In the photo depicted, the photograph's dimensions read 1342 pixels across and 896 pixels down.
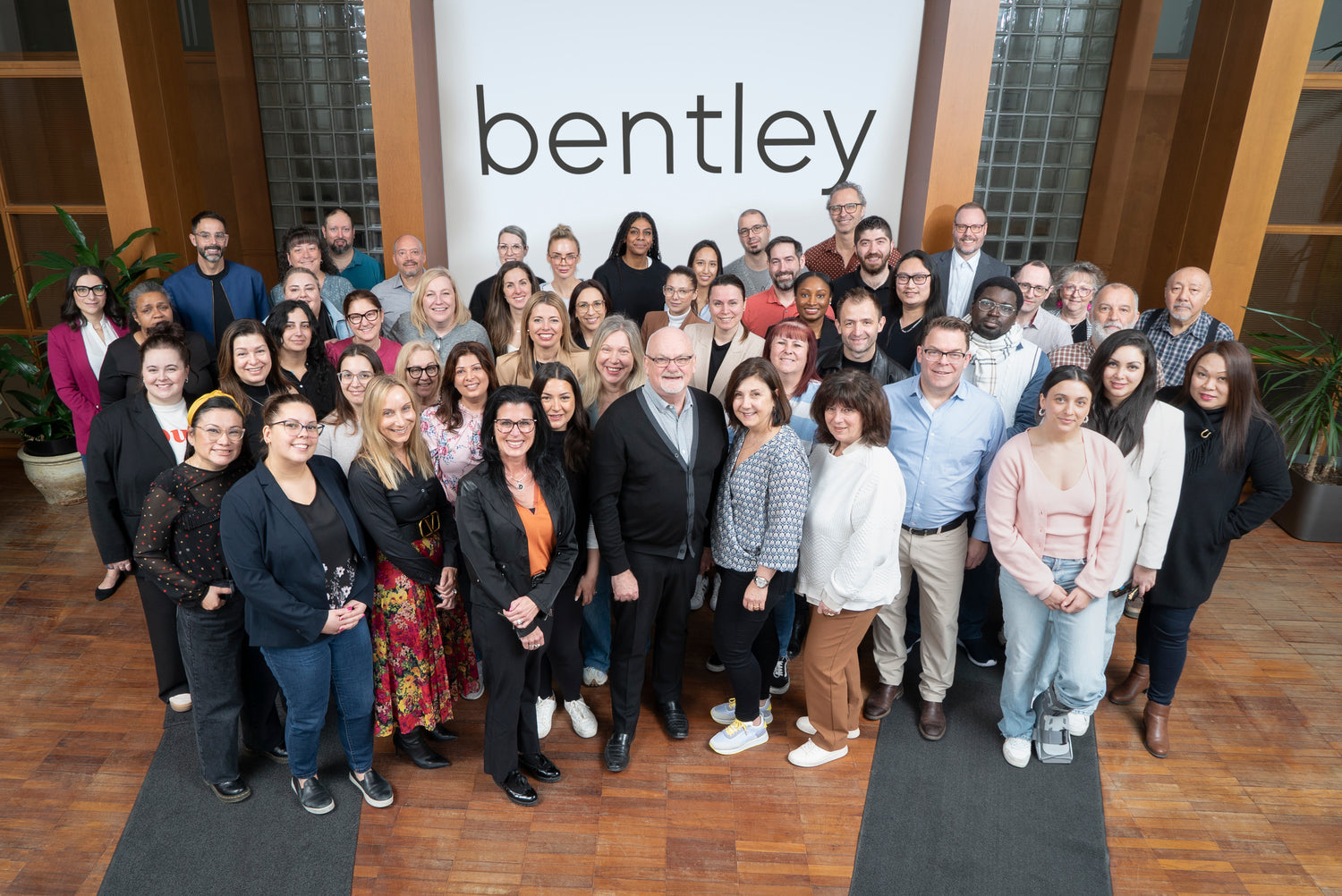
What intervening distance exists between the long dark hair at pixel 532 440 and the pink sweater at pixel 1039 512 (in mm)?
1671

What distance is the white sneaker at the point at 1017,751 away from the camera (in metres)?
3.34

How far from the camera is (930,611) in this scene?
3422 mm

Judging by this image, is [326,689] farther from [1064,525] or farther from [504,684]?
[1064,525]

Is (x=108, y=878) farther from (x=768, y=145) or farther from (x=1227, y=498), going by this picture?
(x=768, y=145)

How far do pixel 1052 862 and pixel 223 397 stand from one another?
3.35 m

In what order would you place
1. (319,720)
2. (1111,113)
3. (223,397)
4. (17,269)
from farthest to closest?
1. (1111,113)
2. (17,269)
3. (319,720)
4. (223,397)

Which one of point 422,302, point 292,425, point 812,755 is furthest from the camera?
point 422,302

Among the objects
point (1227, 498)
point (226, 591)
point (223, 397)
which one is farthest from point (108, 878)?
point (1227, 498)

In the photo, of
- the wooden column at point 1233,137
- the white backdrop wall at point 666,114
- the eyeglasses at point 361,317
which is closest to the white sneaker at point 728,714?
the eyeglasses at point 361,317

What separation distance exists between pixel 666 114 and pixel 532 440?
349 cm

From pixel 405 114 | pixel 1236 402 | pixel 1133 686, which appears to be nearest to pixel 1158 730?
pixel 1133 686

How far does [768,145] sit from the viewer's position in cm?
549

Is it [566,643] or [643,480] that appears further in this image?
[566,643]

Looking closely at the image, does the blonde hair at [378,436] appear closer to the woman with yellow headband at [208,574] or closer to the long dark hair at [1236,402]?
the woman with yellow headband at [208,574]
